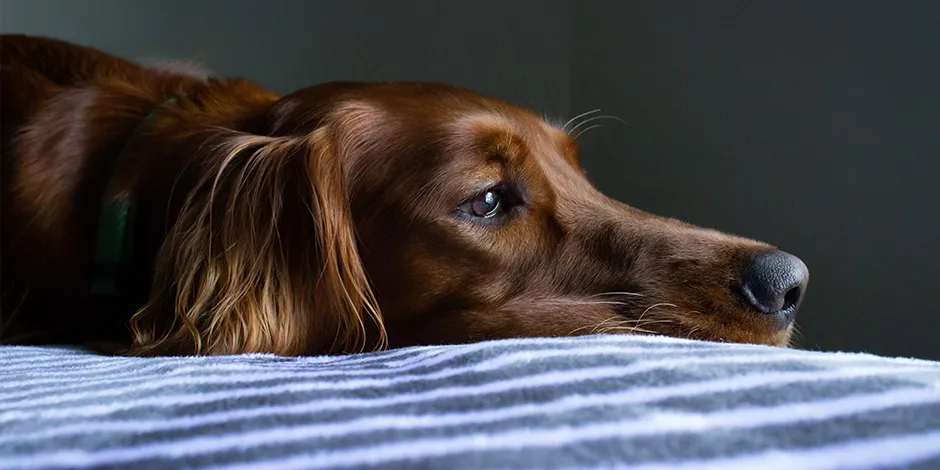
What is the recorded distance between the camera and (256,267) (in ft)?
3.76

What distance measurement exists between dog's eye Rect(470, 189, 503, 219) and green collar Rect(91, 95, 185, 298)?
624 mm

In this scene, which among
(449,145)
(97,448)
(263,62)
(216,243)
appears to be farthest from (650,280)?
(263,62)

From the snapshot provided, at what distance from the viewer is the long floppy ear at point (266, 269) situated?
1.12 metres

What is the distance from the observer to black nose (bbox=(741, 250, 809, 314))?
108 cm

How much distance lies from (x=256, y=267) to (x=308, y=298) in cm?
9

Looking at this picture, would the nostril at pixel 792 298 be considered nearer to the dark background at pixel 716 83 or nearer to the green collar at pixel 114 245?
the dark background at pixel 716 83

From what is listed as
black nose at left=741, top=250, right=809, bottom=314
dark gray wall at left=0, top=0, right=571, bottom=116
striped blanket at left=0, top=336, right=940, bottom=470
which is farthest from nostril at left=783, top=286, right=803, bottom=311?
dark gray wall at left=0, top=0, right=571, bottom=116

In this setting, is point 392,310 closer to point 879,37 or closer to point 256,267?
point 256,267

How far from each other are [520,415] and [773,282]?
24.9 inches

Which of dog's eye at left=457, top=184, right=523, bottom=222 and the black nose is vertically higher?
dog's eye at left=457, top=184, right=523, bottom=222

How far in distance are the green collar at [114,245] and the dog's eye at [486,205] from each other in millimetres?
624

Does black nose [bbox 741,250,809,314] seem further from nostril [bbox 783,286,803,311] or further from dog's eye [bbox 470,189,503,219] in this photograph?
dog's eye [bbox 470,189,503,219]

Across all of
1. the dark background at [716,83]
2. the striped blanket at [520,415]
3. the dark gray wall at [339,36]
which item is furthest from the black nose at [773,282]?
the dark gray wall at [339,36]

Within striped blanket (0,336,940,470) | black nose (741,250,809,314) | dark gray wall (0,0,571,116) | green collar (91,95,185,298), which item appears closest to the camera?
striped blanket (0,336,940,470)
